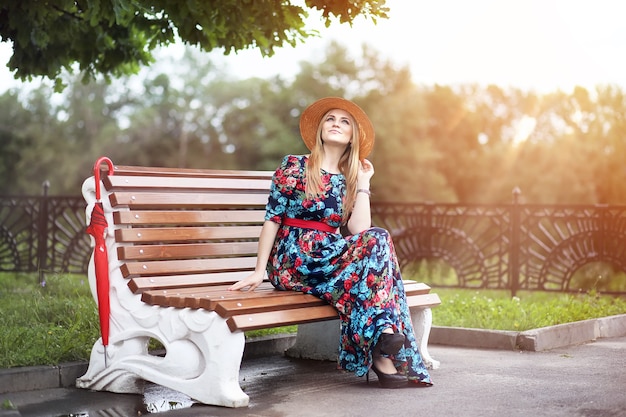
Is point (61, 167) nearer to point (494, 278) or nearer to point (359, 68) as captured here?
point (359, 68)

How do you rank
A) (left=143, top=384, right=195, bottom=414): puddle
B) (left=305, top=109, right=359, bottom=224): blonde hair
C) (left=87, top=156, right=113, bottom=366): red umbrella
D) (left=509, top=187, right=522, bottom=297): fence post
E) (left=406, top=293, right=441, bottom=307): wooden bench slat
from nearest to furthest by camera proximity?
(left=143, top=384, right=195, bottom=414): puddle → (left=87, top=156, right=113, bottom=366): red umbrella → (left=305, top=109, right=359, bottom=224): blonde hair → (left=406, top=293, right=441, bottom=307): wooden bench slat → (left=509, top=187, right=522, bottom=297): fence post

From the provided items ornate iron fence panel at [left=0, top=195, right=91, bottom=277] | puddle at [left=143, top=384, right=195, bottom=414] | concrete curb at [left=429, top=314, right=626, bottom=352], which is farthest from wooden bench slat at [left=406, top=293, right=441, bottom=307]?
ornate iron fence panel at [left=0, top=195, right=91, bottom=277]

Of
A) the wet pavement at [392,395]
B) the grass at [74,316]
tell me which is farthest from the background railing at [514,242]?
→ the wet pavement at [392,395]

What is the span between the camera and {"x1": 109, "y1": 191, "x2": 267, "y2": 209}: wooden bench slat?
5.23m

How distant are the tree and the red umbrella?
3185mm

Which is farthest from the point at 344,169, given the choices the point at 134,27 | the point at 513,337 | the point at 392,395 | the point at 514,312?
the point at 134,27

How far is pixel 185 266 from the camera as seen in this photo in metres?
5.41

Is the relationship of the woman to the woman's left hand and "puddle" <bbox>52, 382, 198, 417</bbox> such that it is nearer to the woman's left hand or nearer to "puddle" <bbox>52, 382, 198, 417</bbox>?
the woman's left hand

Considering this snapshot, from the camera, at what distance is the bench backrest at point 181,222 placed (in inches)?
203

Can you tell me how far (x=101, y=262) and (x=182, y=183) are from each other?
2.73 feet

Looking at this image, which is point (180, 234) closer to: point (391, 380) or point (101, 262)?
point (101, 262)

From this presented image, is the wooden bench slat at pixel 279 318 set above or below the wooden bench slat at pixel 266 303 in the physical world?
below

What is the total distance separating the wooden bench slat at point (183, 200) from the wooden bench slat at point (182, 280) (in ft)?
1.55

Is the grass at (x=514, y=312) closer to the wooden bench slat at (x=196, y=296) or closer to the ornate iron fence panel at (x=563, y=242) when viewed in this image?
the ornate iron fence panel at (x=563, y=242)
